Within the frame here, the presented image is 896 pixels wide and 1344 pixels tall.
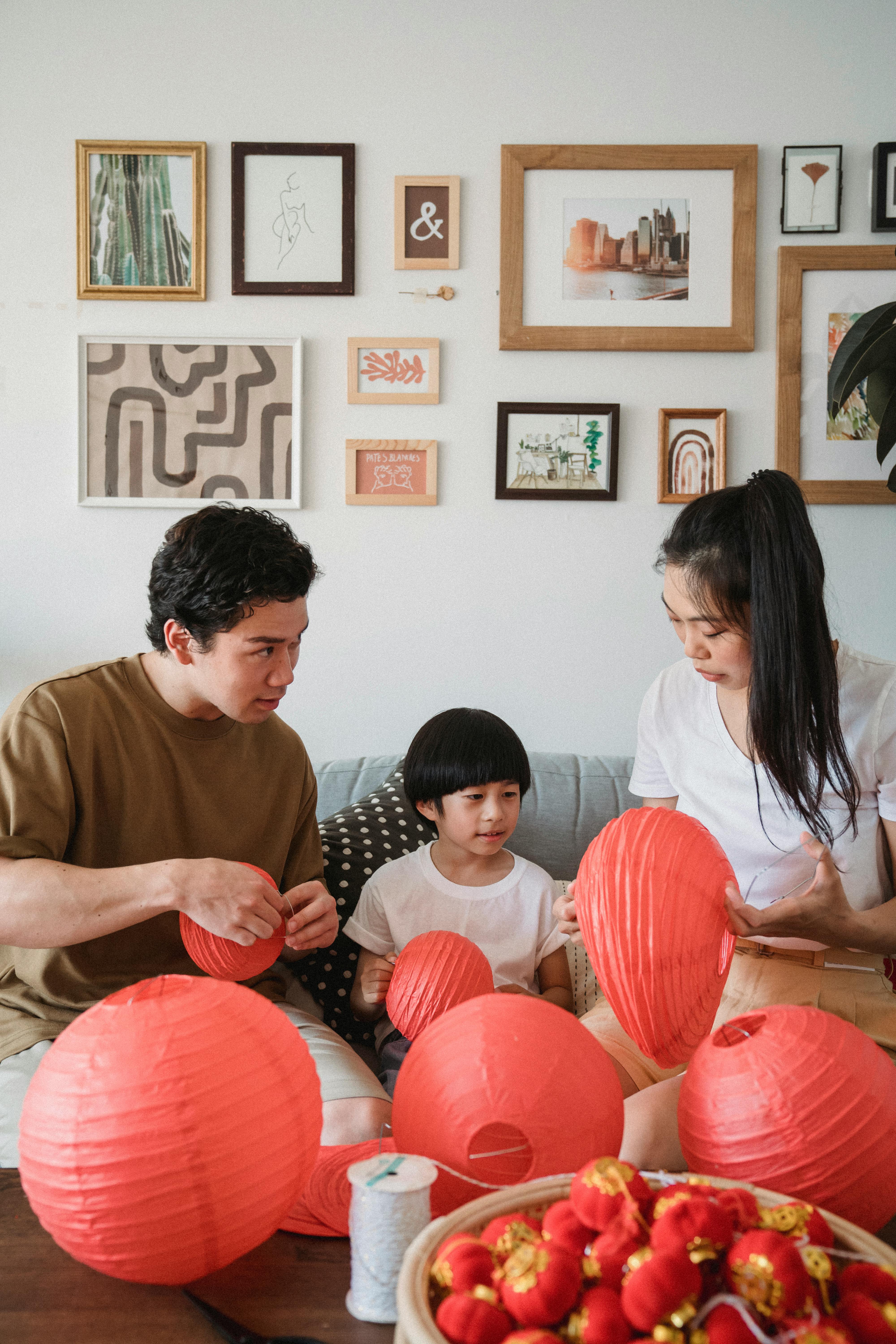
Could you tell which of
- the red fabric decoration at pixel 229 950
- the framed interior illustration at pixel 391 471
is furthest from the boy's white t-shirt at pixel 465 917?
the framed interior illustration at pixel 391 471

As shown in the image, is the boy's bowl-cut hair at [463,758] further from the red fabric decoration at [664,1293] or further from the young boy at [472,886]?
the red fabric decoration at [664,1293]

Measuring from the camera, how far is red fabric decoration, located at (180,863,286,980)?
112 centimetres

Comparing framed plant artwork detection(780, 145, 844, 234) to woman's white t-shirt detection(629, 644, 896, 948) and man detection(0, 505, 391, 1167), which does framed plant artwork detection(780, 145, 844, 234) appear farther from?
man detection(0, 505, 391, 1167)

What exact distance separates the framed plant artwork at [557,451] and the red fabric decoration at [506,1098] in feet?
5.06

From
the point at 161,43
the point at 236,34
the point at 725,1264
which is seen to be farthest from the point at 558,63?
the point at 725,1264

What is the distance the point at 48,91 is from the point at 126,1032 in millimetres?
2276

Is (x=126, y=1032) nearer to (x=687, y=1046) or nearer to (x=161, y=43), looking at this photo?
(x=687, y=1046)

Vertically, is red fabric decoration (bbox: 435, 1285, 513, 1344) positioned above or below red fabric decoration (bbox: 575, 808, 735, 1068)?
below

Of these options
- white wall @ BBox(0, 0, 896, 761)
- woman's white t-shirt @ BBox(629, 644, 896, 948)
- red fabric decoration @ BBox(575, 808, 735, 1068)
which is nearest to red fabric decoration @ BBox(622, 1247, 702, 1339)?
red fabric decoration @ BBox(575, 808, 735, 1068)

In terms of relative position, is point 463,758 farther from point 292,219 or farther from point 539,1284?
point 292,219

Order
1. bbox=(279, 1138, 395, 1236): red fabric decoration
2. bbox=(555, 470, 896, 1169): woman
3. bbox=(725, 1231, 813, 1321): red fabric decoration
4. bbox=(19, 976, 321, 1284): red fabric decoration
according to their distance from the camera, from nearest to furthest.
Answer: bbox=(725, 1231, 813, 1321): red fabric decoration, bbox=(19, 976, 321, 1284): red fabric decoration, bbox=(279, 1138, 395, 1236): red fabric decoration, bbox=(555, 470, 896, 1169): woman

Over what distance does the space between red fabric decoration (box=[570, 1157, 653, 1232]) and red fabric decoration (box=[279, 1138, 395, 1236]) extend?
0.77ft

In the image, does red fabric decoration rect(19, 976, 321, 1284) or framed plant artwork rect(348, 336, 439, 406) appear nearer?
red fabric decoration rect(19, 976, 321, 1284)

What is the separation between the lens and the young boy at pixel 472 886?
163 centimetres
